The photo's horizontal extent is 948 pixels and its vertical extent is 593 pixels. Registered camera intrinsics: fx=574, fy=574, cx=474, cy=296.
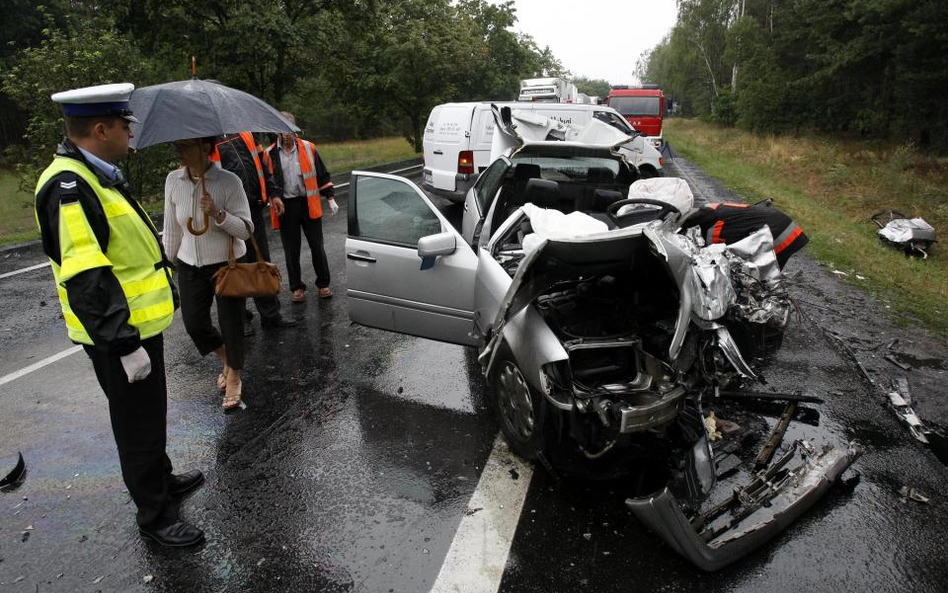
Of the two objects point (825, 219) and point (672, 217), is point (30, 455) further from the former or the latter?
point (825, 219)

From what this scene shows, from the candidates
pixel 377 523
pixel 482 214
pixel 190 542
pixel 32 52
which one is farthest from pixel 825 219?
pixel 32 52

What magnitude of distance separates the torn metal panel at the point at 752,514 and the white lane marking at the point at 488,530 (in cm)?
68

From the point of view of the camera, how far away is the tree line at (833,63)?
20.0 m

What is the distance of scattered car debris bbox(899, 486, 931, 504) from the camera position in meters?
3.14

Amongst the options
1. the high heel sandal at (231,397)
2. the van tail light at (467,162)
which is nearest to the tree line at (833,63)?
the van tail light at (467,162)

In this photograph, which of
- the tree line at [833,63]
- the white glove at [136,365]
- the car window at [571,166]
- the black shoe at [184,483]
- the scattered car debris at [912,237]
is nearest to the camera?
the white glove at [136,365]

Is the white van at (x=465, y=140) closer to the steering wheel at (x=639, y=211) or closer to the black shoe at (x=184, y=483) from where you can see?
the steering wheel at (x=639, y=211)

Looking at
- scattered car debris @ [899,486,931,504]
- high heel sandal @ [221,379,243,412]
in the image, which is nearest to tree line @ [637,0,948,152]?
scattered car debris @ [899,486,931,504]

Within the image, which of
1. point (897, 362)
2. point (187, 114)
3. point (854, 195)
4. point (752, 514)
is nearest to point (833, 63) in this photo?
point (854, 195)

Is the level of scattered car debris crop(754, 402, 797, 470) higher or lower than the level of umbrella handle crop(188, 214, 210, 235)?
lower

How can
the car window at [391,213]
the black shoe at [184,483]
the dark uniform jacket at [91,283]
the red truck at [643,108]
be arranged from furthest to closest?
the red truck at [643,108], the car window at [391,213], the black shoe at [184,483], the dark uniform jacket at [91,283]

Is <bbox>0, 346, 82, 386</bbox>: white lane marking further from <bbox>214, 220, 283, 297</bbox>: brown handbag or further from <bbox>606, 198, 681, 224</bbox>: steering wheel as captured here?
<bbox>606, 198, 681, 224</bbox>: steering wheel

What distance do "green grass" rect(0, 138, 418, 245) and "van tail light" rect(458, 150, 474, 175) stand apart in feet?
21.4

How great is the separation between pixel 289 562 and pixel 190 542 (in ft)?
1.72
